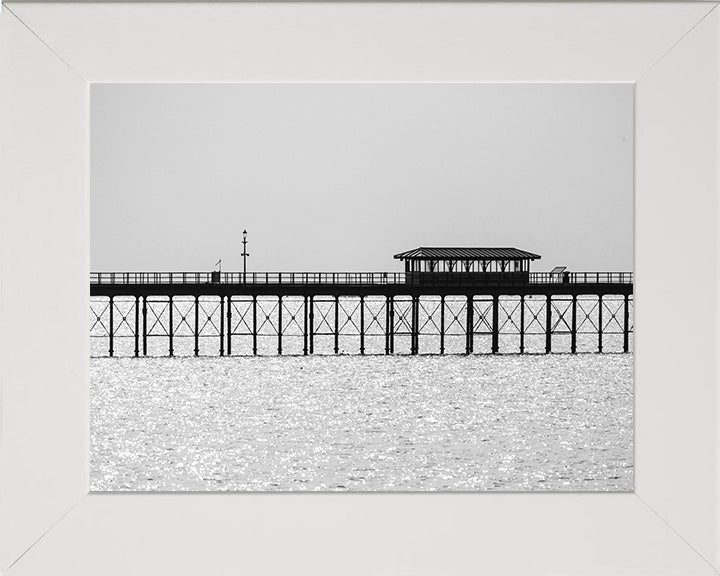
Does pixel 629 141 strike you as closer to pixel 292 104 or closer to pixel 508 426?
pixel 292 104

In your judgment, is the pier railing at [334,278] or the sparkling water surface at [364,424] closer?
the sparkling water surface at [364,424]

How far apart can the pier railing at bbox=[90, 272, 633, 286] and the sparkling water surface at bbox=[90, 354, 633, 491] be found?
466cm

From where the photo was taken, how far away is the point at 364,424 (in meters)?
28.7

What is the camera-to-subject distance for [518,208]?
48.2 meters

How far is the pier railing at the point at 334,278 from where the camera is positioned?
28.3 metres

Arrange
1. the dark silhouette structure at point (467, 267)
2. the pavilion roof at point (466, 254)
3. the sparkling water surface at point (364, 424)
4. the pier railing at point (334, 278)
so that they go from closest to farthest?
the sparkling water surface at point (364, 424), the pier railing at point (334, 278), the dark silhouette structure at point (467, 267), the pavilion roof at point (466, 254)

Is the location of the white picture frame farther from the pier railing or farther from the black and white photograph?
the pier railing

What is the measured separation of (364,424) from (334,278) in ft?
16.7
